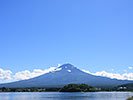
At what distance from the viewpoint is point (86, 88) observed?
111062mm

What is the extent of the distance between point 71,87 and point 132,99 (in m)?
69.7

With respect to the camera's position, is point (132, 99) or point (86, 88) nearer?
point (132, 99)

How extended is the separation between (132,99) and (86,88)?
70.9 meters

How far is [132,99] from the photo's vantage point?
134 ft

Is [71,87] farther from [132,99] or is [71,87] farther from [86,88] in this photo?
[132,99]

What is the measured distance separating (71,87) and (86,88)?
690 centimetres

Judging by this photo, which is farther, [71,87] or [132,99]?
[71,87]

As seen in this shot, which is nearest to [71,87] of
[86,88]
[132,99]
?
[86,88]
